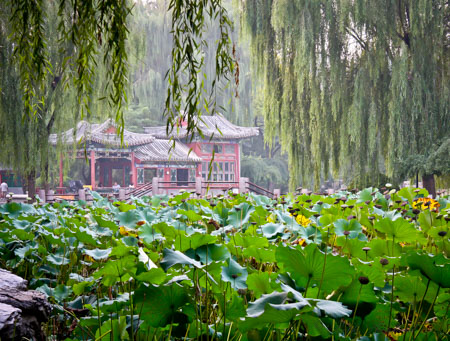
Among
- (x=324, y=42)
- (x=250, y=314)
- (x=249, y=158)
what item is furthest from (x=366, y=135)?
(x=249, y=158)

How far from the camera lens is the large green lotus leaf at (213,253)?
3.16 ft

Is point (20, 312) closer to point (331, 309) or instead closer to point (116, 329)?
point (116, 329)

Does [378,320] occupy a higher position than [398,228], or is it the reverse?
[398,228]

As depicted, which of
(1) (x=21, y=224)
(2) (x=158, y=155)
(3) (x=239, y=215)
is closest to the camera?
(3) (x=239, y=215)

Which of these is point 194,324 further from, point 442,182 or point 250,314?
point 442,182

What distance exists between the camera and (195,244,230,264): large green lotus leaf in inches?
37.9

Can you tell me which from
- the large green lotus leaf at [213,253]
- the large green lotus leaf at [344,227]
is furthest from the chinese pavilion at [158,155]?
the large green lotus leaf at [213,253]

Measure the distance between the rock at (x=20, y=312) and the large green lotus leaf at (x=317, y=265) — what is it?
1.70 ft

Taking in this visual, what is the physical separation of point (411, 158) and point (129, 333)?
5.41 m

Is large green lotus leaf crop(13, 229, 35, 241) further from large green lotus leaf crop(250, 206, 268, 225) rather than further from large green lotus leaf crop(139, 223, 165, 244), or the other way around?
large green lotus leaf crop(250, 206, 268, 225)

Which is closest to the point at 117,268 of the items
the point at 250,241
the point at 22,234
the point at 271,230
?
the point at 250,241

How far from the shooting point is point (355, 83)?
5918mm

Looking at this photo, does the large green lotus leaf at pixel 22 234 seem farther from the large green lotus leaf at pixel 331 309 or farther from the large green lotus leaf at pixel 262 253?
the large green lotus leaf at pixel 331 309

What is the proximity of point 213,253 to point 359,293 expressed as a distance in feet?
1.01
